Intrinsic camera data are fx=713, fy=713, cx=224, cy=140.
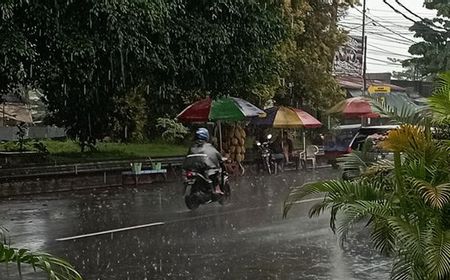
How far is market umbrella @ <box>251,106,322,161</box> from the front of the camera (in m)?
24.5

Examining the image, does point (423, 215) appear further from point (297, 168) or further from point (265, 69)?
point (297, 168)

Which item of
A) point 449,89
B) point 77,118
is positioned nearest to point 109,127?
point 77,118

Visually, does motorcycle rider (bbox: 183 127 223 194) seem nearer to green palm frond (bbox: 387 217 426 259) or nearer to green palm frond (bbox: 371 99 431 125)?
green palm frond (bbox: 371 99 431 125)

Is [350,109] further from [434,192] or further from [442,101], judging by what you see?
[434,192]

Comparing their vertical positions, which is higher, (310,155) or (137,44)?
(137,44)

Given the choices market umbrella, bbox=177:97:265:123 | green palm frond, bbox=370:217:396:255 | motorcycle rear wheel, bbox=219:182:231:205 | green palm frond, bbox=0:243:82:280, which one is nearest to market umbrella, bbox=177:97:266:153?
market umbrella, bbox=177:97:265:123

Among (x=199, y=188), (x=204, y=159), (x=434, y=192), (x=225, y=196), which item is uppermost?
(x=434, y=192)

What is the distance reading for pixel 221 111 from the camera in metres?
22.2

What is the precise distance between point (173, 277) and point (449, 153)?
3.80 m

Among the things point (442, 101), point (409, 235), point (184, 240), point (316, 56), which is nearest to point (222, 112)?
point (316, 56)

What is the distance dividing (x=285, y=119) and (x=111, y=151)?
634 cm

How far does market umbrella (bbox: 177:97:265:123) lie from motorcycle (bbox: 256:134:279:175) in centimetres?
269

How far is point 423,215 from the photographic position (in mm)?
6008

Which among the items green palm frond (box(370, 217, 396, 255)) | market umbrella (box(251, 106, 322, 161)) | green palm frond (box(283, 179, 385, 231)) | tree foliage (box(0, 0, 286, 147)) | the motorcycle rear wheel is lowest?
the motorcycle rear wheel
